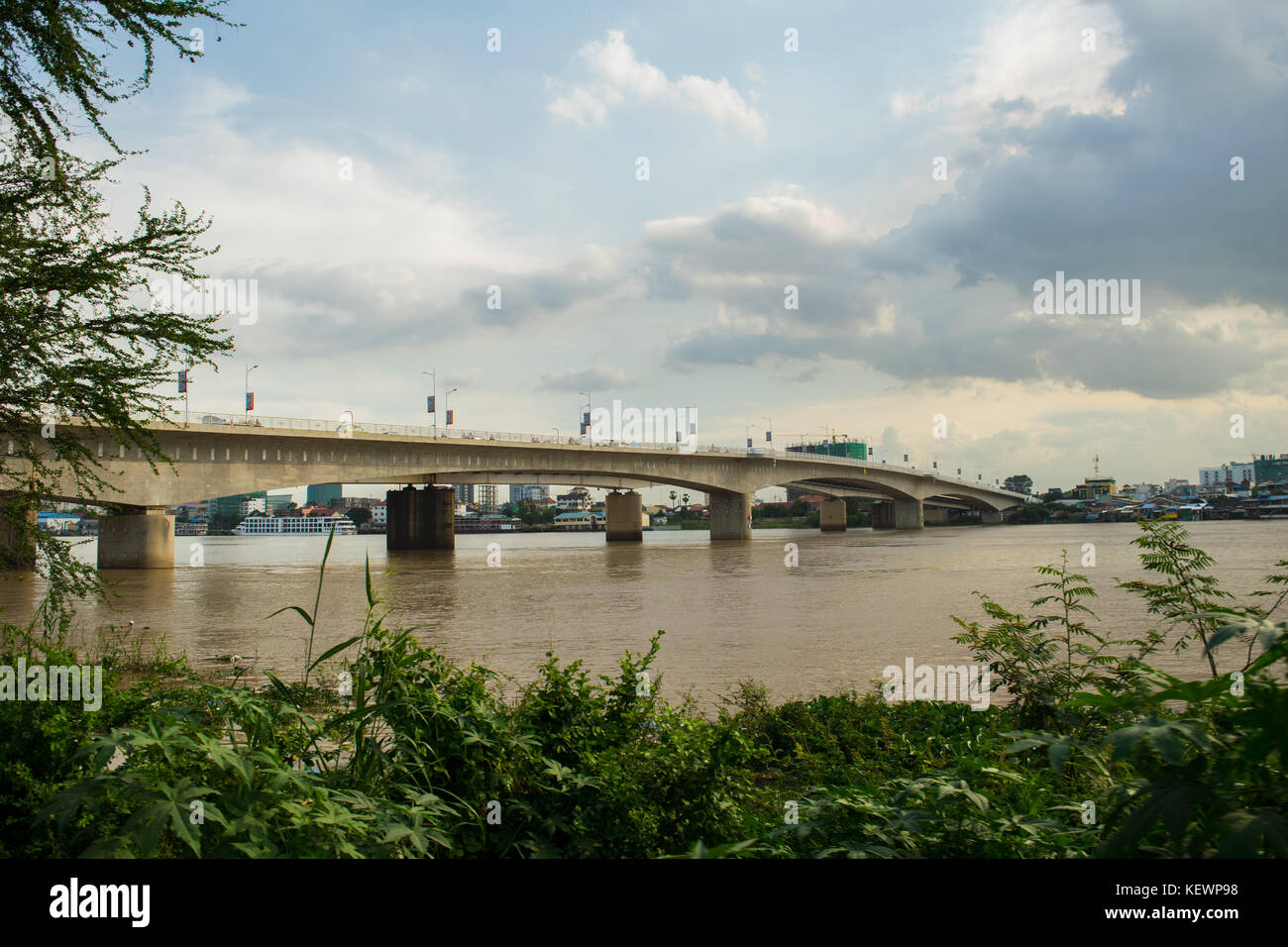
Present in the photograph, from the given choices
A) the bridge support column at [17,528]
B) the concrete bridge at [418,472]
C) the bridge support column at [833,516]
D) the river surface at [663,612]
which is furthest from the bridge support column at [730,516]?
the bridge support column at [17,528]

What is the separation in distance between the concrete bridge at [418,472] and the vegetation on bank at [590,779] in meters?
10.8

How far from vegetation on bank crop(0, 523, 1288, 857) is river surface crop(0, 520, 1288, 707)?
109 centimetres

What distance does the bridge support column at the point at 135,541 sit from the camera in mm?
43312

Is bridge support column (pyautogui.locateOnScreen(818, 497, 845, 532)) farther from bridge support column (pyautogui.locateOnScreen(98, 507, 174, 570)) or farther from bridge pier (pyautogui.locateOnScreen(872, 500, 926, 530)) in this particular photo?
bridge support column (pyautogui.locateOnScreen(98, 507, 174, 570))

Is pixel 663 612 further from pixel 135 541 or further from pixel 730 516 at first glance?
pixel 730 516

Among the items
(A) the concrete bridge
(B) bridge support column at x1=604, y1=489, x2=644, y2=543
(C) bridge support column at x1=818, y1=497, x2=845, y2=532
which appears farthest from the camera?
(C) bridge support column at x1=818, y1=497, x2=845, y2=532

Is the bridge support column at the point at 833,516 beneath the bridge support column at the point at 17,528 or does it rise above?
beneath

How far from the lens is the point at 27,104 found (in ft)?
29.9

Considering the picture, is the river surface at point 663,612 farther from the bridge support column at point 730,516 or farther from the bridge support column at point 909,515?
the bridge support column at point 909,515

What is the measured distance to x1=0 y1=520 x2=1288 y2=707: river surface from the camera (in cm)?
1450

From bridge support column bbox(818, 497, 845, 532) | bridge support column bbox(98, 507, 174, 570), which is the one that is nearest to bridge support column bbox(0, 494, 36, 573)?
bridge support column bbox(98, 507, 174, 570)

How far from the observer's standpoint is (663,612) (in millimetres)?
23531

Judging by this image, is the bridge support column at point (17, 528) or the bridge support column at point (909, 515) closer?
the bridge support column at point (17, 528)
